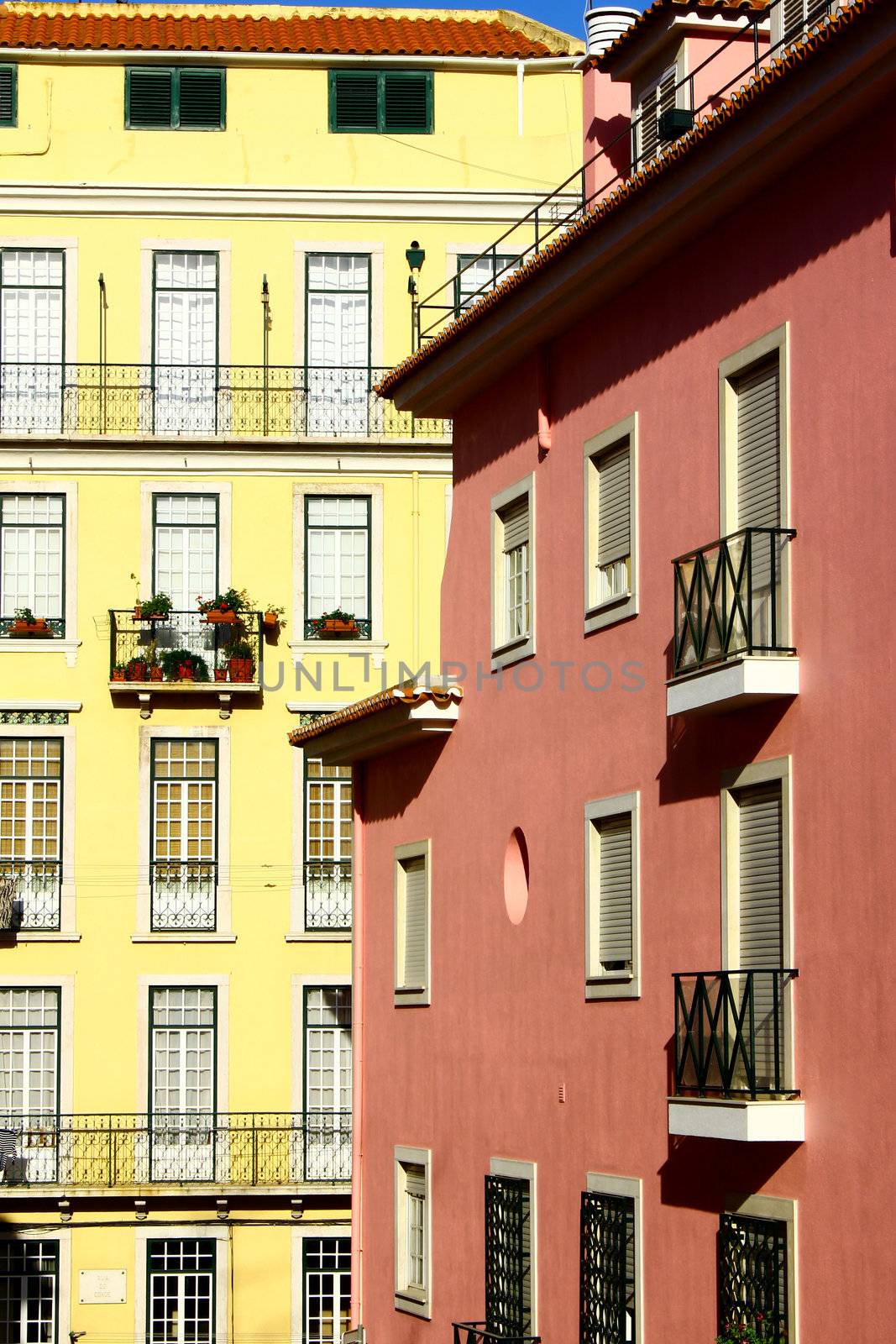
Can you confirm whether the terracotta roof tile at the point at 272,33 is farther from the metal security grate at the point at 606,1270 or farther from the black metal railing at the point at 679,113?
the metal security grate at the point at 606,1270

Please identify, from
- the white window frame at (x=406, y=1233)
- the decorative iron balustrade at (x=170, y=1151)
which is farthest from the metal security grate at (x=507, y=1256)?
the decorative iron balustrade at (x=170, y=1151)

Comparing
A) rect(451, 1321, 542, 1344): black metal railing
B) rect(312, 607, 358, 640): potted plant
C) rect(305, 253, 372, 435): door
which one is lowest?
rect(451, 1321, 542, 1344): black metal railing

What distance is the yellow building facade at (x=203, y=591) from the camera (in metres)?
37.1

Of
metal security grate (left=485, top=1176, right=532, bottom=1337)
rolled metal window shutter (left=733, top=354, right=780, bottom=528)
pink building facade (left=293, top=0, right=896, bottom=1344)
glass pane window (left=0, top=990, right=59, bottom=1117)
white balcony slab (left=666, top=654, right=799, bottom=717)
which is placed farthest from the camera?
glass pane window (left=0, top=990, right=59, bottom=1117)

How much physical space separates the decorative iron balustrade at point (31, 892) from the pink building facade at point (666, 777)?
12002mm

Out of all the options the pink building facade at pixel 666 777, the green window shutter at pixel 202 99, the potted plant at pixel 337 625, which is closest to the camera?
the pink building facade at pixel 666 777

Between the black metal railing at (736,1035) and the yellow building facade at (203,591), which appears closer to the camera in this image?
the black metal railing at (736,1035)

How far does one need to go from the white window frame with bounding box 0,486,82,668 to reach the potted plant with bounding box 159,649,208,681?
59.1 inches

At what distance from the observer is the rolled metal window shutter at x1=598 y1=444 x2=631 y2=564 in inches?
818

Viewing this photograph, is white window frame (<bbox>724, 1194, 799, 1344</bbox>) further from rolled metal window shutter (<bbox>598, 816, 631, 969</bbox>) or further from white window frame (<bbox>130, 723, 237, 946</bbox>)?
white window frame (<bbox>130, 723, 237, 946</bbox>)

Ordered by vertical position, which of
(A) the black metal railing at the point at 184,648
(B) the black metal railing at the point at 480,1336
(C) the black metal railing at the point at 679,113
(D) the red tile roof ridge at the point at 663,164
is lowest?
(B) the black metal railing at the point at 480,1336

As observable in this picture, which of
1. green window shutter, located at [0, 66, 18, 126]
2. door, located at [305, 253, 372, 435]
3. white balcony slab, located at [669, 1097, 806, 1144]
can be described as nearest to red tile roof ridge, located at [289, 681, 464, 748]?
white balcony slab, located at [669, 1097, 806, 1144]

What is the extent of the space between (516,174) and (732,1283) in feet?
84.8

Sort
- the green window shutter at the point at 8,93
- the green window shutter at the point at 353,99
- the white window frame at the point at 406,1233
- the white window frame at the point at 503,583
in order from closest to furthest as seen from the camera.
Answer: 1. the white window frame at the point at 503,583
2. the white window frame at the point at 406,1233
3. the green window shutter at the point at 8,93
4. the green window shutter at the point at 353,99
